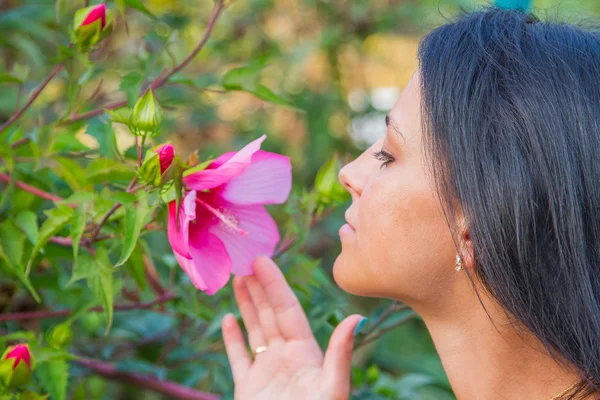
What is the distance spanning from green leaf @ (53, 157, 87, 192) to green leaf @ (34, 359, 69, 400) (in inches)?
8.1

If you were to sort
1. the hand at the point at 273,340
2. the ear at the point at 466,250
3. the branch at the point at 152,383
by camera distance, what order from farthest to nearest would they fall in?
1. the branch at the point at 152,383
2. the hand at the point at 273,340
3. the ear at the point at 466,250

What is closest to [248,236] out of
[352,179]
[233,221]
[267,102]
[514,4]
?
[233,221]

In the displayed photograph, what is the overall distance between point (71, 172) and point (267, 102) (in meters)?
0.70

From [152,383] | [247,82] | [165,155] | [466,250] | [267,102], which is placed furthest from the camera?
[267,102]

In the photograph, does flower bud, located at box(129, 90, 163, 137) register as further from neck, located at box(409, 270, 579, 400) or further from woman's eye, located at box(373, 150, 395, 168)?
neck, located at box(409, 270, 579, 400)

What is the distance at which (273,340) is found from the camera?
1.01m

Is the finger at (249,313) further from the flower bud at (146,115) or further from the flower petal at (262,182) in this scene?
the flower bud at (146,115)

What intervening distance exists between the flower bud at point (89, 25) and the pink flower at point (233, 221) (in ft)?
0.70

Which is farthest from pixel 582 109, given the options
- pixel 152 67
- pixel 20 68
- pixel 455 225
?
pixel 20 68

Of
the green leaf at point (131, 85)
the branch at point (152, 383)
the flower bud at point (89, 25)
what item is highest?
the flower bud at point (89, 25)

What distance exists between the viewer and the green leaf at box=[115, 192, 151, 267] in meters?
0.76

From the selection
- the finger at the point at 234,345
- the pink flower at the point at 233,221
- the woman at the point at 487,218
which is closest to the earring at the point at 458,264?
the woman at the point at 487,218

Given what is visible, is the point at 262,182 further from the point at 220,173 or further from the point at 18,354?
the point at 18,354

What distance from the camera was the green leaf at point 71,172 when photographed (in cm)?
91
